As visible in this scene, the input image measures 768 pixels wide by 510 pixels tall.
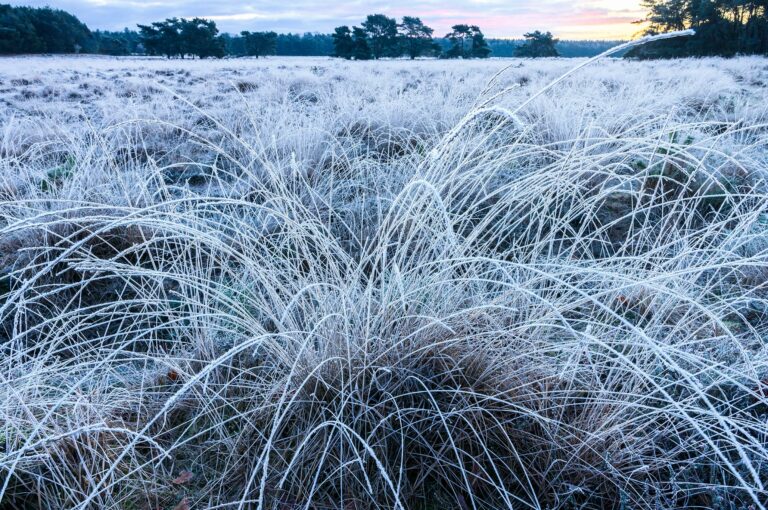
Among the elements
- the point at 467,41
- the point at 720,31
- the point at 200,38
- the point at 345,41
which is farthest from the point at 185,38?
the point at 720,31

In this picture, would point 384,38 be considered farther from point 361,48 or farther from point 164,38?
point 164,38

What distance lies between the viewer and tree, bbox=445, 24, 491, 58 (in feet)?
129

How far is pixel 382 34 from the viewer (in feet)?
139

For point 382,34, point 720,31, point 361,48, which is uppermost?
point 382,34

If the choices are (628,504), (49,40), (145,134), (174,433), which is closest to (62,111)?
(145,134)

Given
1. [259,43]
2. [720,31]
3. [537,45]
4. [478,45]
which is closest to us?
[720,31]

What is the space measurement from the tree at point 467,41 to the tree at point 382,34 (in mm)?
5488

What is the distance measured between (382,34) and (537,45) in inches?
552

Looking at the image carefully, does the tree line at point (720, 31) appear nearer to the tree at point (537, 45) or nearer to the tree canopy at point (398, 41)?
the tree at point (537, 45)

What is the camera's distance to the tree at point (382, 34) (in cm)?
4203

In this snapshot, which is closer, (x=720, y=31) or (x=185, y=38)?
(x=720, y=31)

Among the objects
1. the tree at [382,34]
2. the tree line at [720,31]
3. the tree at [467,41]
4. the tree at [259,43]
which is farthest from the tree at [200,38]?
the tree line at [720,31]

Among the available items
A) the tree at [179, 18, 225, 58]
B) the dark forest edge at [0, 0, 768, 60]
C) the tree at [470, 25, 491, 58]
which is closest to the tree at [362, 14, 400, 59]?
the dark forest edge at [0, 0, 768, 60]

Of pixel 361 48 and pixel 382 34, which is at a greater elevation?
pixel 382 34
